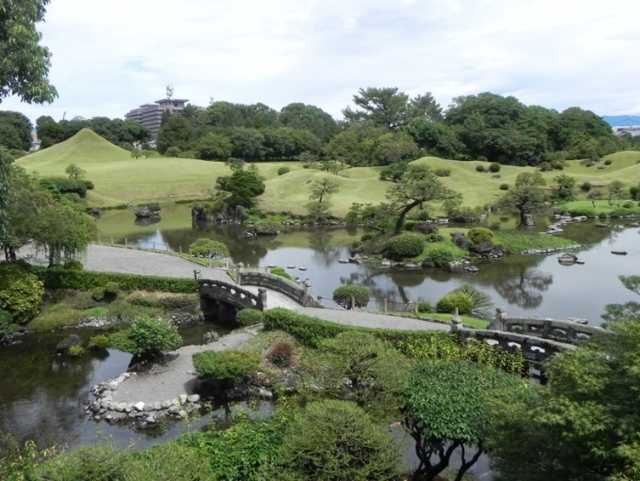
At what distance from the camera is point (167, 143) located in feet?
401

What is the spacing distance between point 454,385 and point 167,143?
4651 inches

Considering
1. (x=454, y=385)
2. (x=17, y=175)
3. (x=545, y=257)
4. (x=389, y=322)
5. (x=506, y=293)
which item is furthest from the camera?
(x=545, y=257)

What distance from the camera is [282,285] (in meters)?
30.5

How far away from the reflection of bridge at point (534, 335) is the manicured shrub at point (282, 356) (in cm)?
689

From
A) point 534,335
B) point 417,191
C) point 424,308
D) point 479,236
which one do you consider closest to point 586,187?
point 479,236

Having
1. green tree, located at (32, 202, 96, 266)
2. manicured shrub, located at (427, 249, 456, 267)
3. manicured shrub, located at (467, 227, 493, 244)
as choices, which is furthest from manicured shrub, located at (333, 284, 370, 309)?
manicured shrub, located at (467, 227, 493, 244)

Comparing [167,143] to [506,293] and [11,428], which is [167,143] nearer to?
[506,293]

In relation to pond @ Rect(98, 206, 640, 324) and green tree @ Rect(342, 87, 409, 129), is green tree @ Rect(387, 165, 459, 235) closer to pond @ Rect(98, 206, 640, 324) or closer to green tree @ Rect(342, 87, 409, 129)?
pond @ Rect(98, 206, 640, 324)

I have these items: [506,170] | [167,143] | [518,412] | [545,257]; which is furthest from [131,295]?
[167,143]

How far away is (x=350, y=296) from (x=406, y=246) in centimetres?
1603

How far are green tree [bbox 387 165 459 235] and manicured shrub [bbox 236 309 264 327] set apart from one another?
24.7 meters

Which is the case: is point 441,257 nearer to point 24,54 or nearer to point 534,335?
point 534,335

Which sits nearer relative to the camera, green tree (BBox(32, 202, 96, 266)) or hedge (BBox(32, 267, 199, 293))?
green tree (BBox(32, 202, 96, 266))

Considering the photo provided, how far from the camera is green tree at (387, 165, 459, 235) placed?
154 ft
